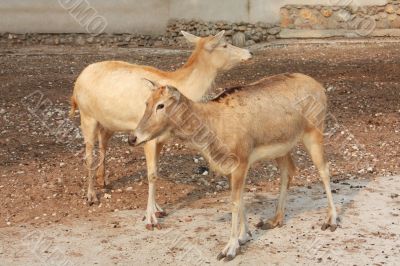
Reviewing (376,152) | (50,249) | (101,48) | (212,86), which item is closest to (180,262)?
(50,249)

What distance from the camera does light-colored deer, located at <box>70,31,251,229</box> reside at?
7457 mm

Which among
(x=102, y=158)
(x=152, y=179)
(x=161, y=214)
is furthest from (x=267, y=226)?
(x=102, y=158)

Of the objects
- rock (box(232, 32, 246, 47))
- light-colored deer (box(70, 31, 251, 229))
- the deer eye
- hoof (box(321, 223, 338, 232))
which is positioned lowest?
rock (box(232, 32, 246, 47))

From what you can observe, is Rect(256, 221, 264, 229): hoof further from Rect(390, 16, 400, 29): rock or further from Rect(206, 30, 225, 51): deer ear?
Rect(390, 16, 400, 29): rock

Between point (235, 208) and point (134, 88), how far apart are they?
6.05 feet

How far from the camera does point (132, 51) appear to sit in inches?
662

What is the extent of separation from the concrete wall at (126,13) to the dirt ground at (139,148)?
206cm

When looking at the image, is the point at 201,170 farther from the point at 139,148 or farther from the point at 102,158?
the point at 102,158

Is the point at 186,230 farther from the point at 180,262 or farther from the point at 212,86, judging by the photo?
the point at 212,86

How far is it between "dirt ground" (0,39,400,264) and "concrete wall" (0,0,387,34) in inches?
81.0

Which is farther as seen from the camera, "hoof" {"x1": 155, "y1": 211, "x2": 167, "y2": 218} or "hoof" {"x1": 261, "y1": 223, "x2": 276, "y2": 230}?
"hoof" {"x1": 155, "y1": 211, "x2": 167, "y2": 218}

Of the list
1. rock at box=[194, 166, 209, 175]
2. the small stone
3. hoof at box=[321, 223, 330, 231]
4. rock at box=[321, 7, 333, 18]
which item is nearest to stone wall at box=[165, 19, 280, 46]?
rock at box=[321, 7, 333, 18]

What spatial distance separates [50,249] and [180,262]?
1.24m

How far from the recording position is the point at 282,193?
23.8 feet
